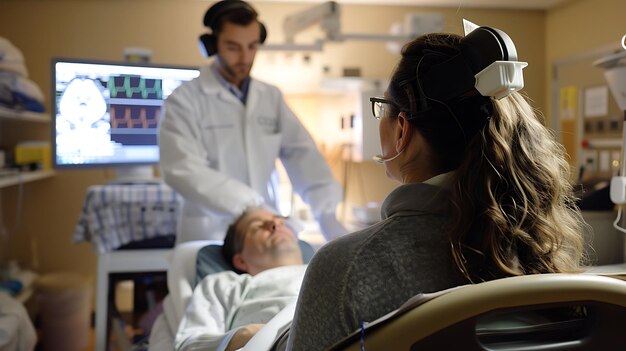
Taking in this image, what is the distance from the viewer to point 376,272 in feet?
2.43

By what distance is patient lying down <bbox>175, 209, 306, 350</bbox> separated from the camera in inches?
53.0

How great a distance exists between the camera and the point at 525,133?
84cm

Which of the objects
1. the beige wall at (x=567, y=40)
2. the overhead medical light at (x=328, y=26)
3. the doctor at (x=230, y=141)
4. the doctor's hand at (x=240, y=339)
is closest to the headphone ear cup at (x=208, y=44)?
the doctor at (x=230, y=141)

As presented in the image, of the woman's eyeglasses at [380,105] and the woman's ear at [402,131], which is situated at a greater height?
the woman's eyeglasses at [380,105]

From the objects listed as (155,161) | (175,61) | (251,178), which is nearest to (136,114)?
(155,161)

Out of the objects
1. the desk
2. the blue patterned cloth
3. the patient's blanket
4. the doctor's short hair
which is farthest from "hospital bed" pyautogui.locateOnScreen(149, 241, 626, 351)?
the blue patterned cloth

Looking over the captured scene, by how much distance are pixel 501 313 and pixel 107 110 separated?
2454 mm

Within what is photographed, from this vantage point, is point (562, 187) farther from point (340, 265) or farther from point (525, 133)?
point (340, 265)

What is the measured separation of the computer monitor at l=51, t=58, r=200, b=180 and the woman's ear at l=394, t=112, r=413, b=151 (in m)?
2.02

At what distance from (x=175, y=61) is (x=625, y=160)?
3416 millimetres

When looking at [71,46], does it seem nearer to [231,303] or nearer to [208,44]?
[208,44]

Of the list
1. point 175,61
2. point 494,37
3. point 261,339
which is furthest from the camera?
point 175,61

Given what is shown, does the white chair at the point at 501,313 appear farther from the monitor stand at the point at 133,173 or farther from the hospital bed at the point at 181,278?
the monitor stand at the point at 133,173

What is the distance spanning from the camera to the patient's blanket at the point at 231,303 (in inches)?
54.0
